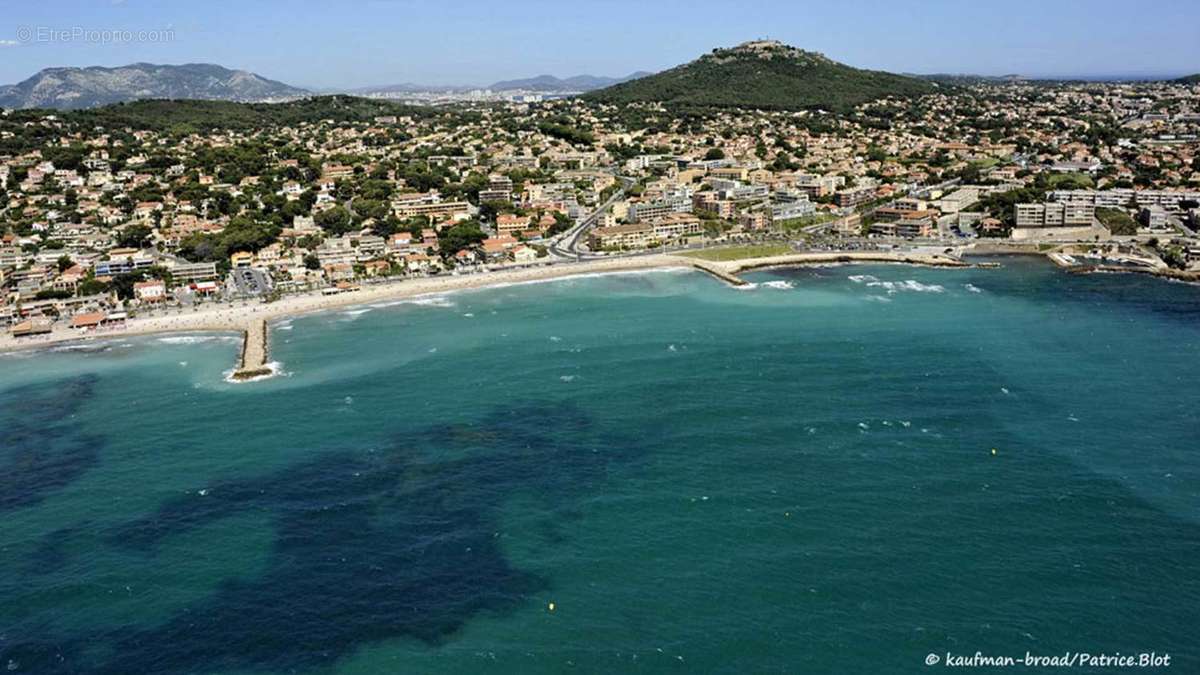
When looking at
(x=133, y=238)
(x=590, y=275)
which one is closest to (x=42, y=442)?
Result: (x=590, y=275)

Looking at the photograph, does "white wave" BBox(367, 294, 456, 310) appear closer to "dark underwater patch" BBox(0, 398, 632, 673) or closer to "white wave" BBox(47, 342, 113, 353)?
"white wave" BBox(47, 342, 113, 353)

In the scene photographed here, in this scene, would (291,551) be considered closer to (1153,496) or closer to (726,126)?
(1153,496)

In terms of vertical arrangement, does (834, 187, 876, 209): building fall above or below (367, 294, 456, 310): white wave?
above

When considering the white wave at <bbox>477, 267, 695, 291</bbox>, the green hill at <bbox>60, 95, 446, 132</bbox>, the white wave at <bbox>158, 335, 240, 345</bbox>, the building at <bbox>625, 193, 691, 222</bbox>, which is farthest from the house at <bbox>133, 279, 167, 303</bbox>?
the green hill at <bbox>60, 95, 446, 132</bbox>

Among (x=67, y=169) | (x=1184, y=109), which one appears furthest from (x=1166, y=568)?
(x=1184, y=109)

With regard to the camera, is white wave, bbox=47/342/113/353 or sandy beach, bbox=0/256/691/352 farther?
sandy beach, bbox=0/256/691/352

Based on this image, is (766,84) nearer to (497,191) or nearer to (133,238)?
(497,191)

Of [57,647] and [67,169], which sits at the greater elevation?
[67,169]
